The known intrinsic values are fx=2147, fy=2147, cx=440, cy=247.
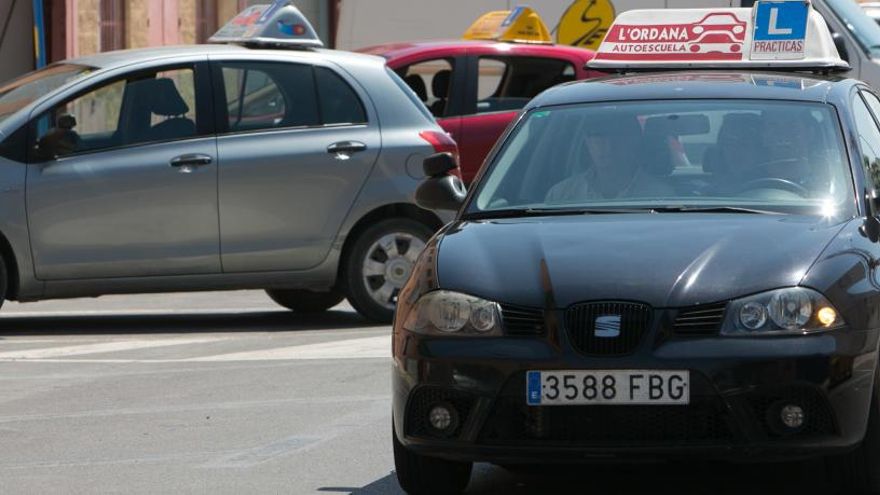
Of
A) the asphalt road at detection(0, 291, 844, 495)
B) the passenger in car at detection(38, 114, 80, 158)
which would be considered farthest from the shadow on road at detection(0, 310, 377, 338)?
the passenger in car at detection(38, 114, 80, 158)

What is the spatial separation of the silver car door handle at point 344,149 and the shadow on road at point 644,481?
516 cm

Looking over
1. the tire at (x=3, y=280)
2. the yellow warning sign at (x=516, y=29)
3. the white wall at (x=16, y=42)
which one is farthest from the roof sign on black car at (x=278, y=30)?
the white wall at (x=16, y=42)

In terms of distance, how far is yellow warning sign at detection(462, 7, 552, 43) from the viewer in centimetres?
1733

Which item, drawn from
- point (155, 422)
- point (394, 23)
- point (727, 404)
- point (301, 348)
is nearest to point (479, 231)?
point (727, 404)

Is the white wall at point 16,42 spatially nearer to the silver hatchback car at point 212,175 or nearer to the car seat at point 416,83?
the car seat at point 416,83

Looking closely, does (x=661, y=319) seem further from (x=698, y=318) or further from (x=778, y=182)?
(x=778, y=182)

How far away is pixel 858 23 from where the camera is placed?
63.0 feet

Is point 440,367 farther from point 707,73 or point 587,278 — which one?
point 707,73

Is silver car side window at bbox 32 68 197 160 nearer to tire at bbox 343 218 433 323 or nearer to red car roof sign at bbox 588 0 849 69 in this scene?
tire at bbox 343 218 433 323

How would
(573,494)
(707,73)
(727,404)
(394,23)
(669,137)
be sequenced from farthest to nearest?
(394,23) → (707,73) → (669,137) → (573,494) → (727,404)

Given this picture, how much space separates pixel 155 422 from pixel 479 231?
2.30 m

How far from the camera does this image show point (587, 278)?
645 centimetres

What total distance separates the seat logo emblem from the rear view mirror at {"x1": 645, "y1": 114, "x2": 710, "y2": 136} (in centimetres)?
142

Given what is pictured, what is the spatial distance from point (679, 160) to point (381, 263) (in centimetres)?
536
